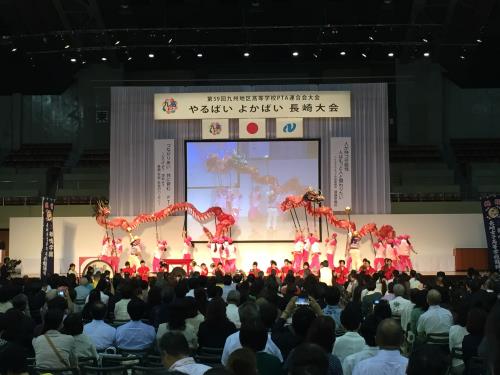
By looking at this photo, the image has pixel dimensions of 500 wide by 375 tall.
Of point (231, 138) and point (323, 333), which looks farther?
point (231, 138)

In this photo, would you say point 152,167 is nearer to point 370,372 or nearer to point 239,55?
point 239,55

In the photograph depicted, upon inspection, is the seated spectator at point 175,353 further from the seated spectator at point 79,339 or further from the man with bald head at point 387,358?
the seated spectator at point 79,339

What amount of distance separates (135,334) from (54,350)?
35.8 inches

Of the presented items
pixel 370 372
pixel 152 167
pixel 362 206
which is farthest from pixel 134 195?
pixel 370 372

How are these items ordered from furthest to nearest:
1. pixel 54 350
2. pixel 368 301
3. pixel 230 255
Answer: pixel 230 255, pixel 368 301, pixel 54 350

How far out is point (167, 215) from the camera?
62.4 ft

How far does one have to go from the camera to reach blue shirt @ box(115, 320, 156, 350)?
5746mm

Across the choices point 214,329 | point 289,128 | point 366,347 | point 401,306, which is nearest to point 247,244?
point 289,128

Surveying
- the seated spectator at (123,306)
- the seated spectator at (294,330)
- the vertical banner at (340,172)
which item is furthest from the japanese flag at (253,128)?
the seated spectator at (294,330)

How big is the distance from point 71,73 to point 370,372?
22.1 metres

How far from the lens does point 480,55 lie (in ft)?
76.1

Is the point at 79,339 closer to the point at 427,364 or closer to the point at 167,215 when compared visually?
the point at 427,364

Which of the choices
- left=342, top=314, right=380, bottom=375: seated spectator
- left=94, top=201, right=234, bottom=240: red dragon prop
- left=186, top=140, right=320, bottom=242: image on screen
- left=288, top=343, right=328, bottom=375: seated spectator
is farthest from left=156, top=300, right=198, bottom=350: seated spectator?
left=186, top=140, right=320, bottom=242: image on screen

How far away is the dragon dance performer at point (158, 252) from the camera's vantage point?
1817 centimetres
